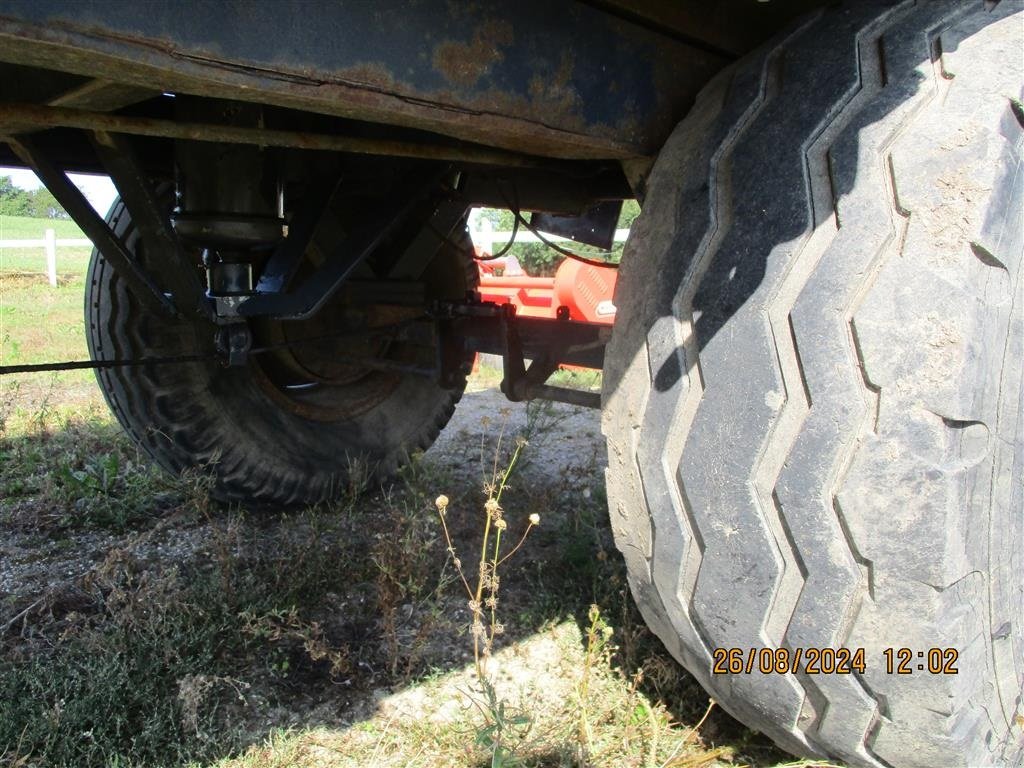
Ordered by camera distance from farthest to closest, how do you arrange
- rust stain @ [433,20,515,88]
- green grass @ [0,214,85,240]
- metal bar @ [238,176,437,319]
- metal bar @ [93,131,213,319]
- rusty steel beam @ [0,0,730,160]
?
green grass @ [0,214,85,240] < metal bar @ [238,176,437,319] < metal bar @ [93,131,213,319] < rust stain @ [433,20,515,88] < rusty steel beam @ [0,0,730,160]

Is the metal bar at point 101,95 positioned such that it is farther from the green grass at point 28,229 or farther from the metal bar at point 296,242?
the green grass at point 28,229

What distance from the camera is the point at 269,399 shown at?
101 inches

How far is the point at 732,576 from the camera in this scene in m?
1.17

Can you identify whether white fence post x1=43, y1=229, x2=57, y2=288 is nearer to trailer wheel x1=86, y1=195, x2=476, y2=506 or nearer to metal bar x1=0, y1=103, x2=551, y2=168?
trailer wheel x1=86, y1=195, x2=476, y2=506

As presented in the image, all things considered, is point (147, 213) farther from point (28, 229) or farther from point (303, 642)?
point (28, 229)

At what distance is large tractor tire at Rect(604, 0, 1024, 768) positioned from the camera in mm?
1045

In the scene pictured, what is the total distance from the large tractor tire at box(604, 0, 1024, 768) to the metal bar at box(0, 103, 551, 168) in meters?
0.46

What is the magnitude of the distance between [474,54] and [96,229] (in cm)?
113

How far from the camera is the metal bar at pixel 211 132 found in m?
1.16

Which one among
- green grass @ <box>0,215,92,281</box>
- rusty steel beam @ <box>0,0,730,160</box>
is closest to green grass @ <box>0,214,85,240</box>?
green grass @ <box>0,215,92,281</box>

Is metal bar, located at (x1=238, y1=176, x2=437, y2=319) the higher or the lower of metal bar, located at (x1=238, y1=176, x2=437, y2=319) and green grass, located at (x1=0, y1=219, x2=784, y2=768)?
the higher

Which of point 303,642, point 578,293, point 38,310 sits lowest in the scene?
point 303,642

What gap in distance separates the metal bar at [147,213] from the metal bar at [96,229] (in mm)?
54

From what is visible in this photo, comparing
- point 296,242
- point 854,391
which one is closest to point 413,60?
point 854,391
